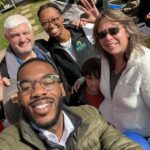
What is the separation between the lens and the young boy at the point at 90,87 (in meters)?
3.71

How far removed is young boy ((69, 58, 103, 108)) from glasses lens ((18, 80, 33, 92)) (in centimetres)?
125

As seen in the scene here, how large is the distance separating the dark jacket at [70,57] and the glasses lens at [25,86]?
1.56 meters

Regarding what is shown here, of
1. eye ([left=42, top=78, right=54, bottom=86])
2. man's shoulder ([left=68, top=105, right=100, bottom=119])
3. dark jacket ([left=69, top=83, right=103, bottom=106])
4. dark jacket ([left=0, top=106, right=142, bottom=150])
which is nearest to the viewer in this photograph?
dark jacket ([left=0, top=106, right=142, bottom=150])

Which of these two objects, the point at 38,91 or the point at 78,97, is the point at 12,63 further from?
the point at 38,91

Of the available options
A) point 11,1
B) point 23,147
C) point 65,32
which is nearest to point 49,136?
point 23,147

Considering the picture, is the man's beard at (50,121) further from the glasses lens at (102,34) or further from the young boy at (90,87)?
the young boy at (90,87)

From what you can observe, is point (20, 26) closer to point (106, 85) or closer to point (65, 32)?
point (65, 32)

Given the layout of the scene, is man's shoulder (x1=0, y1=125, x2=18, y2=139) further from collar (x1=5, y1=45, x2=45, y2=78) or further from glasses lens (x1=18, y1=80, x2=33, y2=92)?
collar (x1=5, y1=45, x2=45, y2=78)

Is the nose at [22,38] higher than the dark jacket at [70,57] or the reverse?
higher

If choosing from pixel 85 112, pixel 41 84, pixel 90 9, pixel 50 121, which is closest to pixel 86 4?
pixel 90 9

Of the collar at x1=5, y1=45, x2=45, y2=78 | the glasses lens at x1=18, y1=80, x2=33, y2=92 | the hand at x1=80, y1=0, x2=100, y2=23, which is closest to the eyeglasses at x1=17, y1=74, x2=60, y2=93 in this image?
the glasses lens at x1=18, y1=80, x2=33, y2=92

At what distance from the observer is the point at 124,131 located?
3385 millimetres

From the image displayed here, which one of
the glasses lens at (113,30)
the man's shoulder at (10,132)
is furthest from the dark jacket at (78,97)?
the man's shoulder at (10,132)

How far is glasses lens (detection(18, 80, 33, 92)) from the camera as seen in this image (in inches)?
98.8
